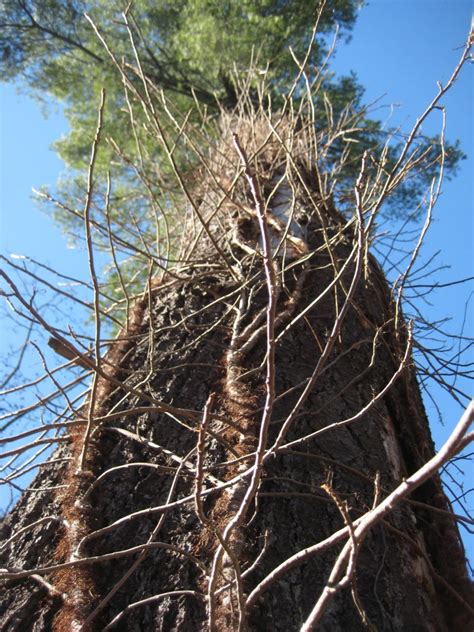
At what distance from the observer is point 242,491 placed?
122 centimetres

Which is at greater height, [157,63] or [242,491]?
[157,63]

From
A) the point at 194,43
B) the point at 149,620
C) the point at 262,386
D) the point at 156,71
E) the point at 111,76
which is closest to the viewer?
the point at 149,620

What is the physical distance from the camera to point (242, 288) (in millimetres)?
1812

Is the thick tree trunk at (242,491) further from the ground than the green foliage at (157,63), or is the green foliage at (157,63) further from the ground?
the green foliage at (157,63)

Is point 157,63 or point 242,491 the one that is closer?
Result: point 242,491

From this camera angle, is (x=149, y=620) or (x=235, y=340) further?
(x=235, y=340)

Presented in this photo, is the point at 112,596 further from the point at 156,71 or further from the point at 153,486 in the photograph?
the point at 156,71

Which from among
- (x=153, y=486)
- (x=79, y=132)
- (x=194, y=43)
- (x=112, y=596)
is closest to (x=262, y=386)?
(x=153, y=486)

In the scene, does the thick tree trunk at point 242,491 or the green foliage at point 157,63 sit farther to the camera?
the green foliage at point 157,63

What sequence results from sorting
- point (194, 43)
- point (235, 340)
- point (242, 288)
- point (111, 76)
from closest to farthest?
point (235, 340), point (242, 288), point (194, 43), point (111, 76)

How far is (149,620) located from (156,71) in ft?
16.9

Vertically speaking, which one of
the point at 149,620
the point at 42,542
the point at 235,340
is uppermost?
the point at 235,340

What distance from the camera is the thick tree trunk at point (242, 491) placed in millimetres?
1075

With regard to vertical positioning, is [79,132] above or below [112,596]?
above
